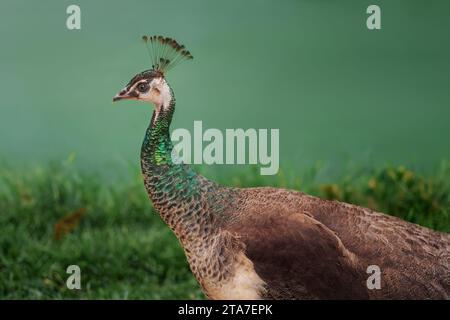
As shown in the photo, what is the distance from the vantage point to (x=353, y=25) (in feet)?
15.9

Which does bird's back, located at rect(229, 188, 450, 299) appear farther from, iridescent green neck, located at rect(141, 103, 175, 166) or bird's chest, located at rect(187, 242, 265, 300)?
iridescent green neck, located at rect(141, 103, 175, 166)

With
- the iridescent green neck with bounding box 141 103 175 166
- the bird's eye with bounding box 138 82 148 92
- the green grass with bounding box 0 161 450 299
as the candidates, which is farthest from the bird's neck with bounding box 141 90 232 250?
the green grass with bounding box 0 161 450 299

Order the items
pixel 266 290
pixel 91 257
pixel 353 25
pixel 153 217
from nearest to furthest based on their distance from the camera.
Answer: pixel 266 290
pixel 353 25
pixel 91 257
pixel 153 217

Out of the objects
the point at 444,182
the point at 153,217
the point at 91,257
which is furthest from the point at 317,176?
the point at 91,257

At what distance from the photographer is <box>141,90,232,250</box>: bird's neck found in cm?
360

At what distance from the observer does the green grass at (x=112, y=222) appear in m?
5.10

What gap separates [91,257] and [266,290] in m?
2.16

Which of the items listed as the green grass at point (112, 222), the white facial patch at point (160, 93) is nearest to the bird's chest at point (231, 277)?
the white facial patch at point (160, 93)

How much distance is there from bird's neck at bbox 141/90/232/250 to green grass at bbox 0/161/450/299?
1.29m

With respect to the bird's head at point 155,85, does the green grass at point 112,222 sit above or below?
below

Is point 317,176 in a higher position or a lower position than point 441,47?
lower

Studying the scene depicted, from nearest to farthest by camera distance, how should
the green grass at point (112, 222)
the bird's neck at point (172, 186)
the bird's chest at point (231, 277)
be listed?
the bird's chest at point (231, 277) → the bird's neck at point (172, 186) → the green grass at point (112, 222)

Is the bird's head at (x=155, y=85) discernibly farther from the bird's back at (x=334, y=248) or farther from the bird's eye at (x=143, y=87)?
the bird's back at (x=334, y=248)

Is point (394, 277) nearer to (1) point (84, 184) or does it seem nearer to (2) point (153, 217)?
(2) point (153, 217)
